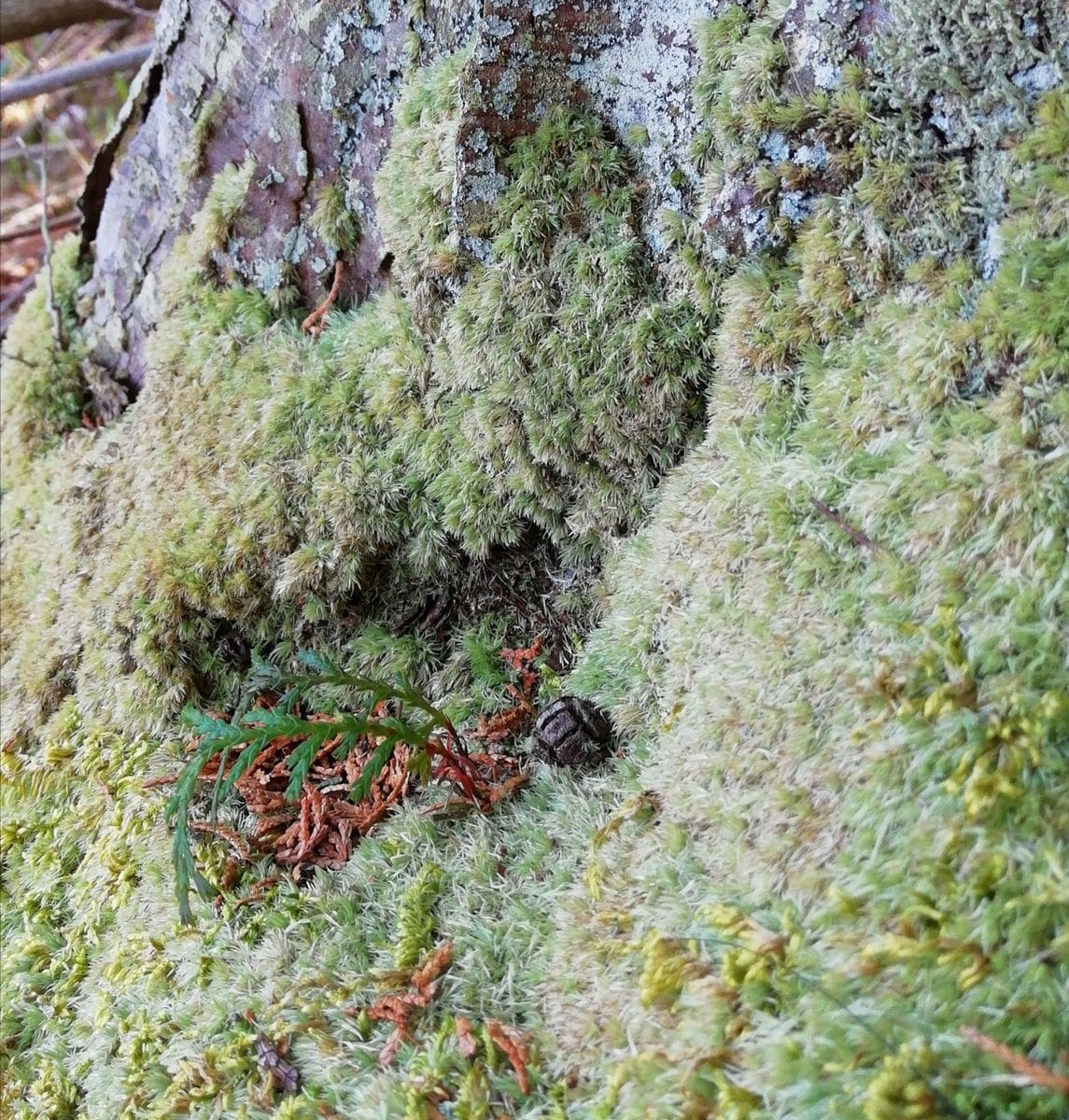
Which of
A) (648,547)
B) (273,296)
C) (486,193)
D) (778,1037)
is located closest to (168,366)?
(273,296)

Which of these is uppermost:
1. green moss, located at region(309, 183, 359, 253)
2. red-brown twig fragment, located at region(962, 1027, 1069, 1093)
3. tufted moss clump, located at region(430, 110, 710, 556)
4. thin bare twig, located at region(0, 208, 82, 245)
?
thin bare twig, located at region(0, 208, 82, 245)

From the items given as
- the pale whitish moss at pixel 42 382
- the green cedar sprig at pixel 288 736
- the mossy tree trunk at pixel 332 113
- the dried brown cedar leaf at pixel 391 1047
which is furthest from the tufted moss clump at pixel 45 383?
the dried brown cedar leaf at pixel 391 1047

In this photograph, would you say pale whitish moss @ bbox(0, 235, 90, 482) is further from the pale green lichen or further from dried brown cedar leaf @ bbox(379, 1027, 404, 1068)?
dried brown cedar leaf @ bbox(379, 1027, 404, 1068)

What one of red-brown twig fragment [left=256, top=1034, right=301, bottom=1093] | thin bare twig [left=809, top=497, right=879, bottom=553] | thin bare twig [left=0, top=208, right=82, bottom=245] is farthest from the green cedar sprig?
thin bare twig [left=0, top=208, right=82, bottom=245]

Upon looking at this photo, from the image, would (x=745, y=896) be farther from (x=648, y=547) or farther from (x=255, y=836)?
(x=255, y=836)

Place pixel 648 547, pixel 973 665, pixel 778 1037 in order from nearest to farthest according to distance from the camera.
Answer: pixel 778 1037, pixel 973 665, pixel 648 547

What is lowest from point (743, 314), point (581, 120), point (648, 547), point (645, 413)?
point (648, 547)
